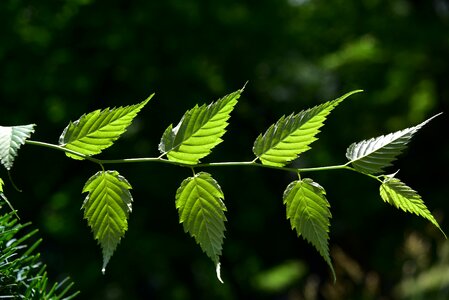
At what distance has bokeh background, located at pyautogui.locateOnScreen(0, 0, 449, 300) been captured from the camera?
5.40m

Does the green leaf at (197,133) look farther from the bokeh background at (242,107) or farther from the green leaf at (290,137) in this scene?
the bokeh background at (242,107)

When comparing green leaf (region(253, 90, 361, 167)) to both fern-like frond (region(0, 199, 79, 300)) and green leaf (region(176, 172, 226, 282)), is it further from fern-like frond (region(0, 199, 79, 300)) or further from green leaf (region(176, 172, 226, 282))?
fern-like frond (region(0, 199, 79, 300))

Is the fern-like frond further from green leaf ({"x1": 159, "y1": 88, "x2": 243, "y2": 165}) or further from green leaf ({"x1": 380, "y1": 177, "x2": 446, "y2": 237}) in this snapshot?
green leaf ({"x1": 380, "y1": 177, "x2": 446, "y2": 237})

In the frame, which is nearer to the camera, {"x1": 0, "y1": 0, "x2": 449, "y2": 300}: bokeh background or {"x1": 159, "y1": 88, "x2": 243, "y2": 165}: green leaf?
Result: {"x1": 159, "y1": 88, "x2": 243, "y2": 165}: green leaf

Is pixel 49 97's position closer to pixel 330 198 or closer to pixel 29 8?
pixel 29 8

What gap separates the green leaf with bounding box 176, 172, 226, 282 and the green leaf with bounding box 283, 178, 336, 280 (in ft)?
0.18

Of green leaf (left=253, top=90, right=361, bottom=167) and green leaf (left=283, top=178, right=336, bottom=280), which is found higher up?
green leaf (left=253, top=90, right=361, bottom=167)

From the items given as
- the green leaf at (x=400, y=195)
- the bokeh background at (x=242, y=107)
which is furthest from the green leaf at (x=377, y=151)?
Answer: the bokeh background at (x=242, y=107)

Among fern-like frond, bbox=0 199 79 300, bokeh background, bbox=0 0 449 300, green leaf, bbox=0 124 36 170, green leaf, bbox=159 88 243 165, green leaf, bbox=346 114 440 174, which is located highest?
green leaf, bbox=0 124 36 170

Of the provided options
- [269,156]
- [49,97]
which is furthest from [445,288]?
[269,156]

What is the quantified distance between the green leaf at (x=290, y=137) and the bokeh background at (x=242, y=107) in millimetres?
4430

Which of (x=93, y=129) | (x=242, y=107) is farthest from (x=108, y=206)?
(x=242, y=107)

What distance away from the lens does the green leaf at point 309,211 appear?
59 centimetres

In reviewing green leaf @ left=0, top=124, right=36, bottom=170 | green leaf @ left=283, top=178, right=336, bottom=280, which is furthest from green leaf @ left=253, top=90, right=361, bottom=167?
green leaf @ left=0, top=124, right=36, bottom=170
